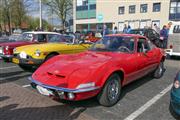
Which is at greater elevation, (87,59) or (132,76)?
(87,59)

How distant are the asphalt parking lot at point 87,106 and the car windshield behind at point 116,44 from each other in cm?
115

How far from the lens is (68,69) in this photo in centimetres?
476

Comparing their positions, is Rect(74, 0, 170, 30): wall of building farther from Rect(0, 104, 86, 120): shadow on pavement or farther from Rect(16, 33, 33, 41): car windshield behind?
Rect(0, 104, 86, 120): shadow on pavement

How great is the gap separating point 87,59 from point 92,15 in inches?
1480

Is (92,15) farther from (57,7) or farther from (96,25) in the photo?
(57,7)

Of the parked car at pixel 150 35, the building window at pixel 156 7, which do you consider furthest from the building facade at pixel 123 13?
the parked car at pixel 150 35

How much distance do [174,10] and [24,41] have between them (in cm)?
2761

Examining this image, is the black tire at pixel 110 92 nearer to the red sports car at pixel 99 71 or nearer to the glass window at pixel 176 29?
the red sports car at pixel 99 71

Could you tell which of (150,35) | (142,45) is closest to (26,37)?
(142,45)

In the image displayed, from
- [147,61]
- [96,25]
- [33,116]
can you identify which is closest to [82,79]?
[33,116]

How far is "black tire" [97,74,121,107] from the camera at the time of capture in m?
4.84

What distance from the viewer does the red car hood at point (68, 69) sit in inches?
179

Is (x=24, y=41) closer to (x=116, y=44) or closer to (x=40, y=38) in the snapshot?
(x=40, y=38)

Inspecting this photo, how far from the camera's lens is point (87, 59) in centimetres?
532
